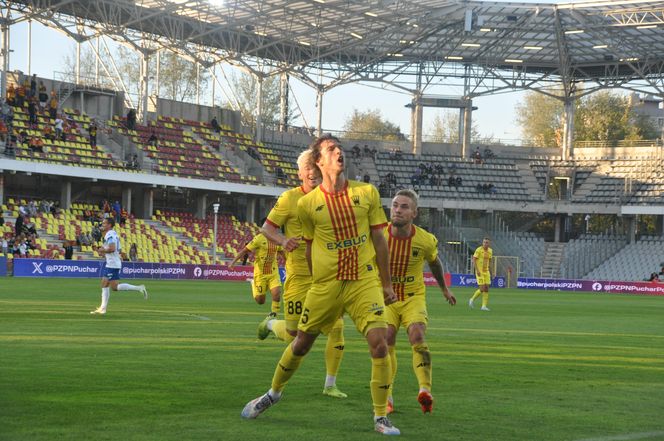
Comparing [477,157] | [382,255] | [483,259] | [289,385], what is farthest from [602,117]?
[382,255]

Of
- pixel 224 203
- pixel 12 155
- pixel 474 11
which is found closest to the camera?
pixel 12 155

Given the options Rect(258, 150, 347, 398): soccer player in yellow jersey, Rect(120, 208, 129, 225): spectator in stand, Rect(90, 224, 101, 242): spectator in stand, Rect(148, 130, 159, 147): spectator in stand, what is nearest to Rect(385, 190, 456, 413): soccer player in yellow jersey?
Rect(258, 150, 347, 398): soccer player in yellow jersey

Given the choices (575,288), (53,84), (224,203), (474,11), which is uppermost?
(474,11)

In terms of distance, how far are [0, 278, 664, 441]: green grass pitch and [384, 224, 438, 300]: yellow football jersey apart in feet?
3.88

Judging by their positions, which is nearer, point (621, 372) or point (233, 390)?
point (233, 390)

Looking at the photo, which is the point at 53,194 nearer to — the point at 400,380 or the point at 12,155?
the point at 12,155

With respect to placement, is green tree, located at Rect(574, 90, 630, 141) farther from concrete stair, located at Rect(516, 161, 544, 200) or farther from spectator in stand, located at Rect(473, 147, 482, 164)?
spectator in stand, located at Rect(473, 147, 482, 164)

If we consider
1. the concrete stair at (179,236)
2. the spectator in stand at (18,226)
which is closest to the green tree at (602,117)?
the concrete stair at (179,236)

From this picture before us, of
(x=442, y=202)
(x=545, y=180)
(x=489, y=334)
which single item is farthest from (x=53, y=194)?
(x=489, y=334)

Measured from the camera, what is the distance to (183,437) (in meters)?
7.70

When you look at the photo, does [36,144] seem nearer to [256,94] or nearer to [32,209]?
[32,209]

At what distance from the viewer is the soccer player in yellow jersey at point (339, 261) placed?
8.66 metres

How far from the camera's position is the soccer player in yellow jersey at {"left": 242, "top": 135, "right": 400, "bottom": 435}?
8.66 metres

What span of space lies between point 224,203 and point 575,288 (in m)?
23.3
